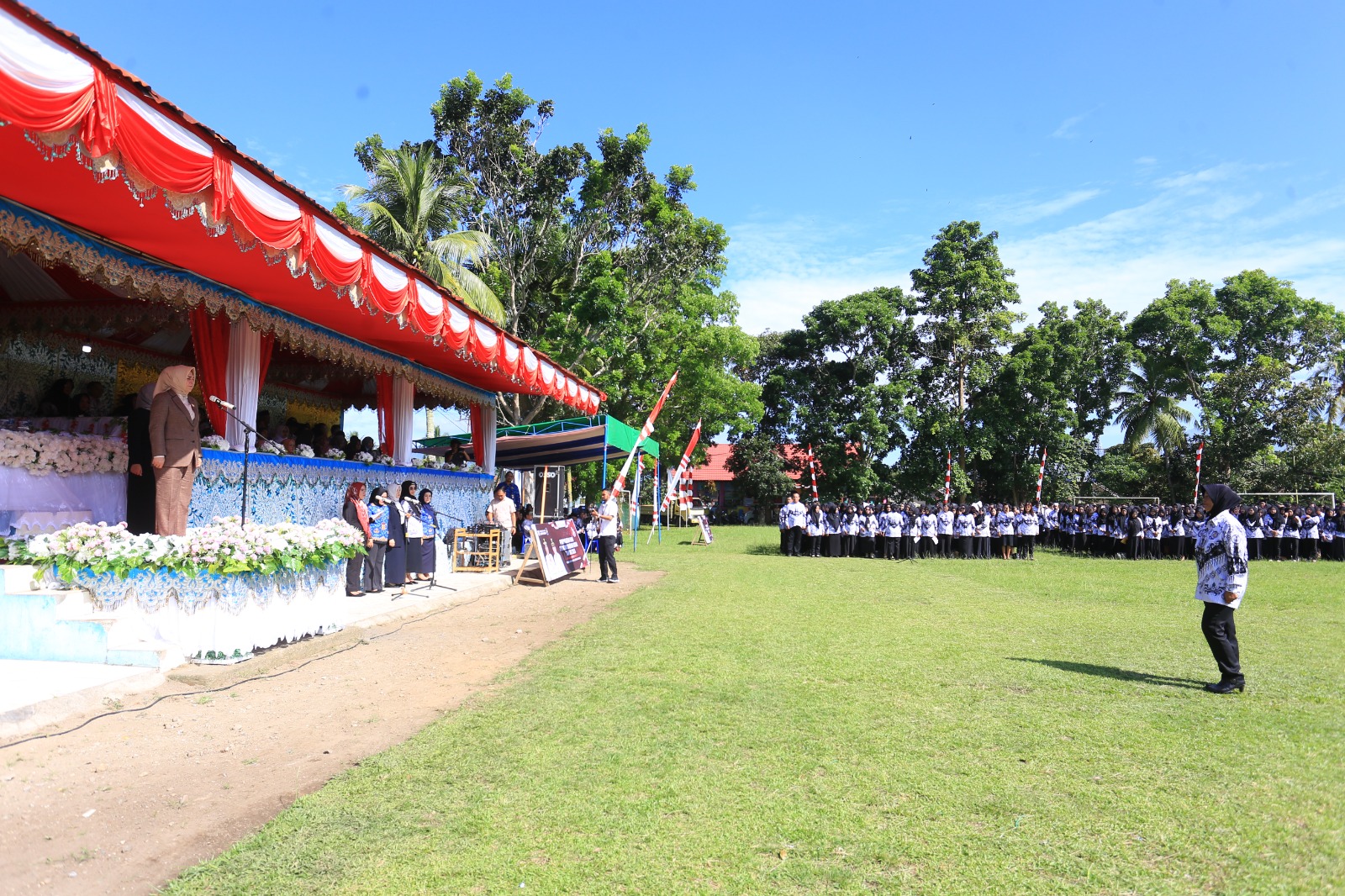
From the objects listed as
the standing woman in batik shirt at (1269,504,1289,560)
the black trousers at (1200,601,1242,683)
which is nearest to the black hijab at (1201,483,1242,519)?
the black trousers at (1200,601,1242,683)

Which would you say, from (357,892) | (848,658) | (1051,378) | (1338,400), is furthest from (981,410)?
(357,892)

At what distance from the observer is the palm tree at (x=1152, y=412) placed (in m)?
31.9

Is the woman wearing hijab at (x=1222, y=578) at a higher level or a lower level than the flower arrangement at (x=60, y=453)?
lower

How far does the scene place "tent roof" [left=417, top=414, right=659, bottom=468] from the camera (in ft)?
64.1

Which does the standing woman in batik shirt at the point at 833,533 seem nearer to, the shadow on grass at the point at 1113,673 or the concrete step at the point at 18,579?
the shadow on grass at the point at 1113,673

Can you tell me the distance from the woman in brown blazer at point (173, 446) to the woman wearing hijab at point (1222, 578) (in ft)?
29.1

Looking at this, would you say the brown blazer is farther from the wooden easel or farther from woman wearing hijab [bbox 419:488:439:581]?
the wooden easel

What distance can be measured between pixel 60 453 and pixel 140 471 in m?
0.78

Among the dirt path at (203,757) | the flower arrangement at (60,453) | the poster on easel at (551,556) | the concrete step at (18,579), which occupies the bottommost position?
the dirt path at (203,757)

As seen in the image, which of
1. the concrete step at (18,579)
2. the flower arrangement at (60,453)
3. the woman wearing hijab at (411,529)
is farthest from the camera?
the woman wearing hijab at (411,529)

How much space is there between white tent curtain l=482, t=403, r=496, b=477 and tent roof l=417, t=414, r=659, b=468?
8.65ft

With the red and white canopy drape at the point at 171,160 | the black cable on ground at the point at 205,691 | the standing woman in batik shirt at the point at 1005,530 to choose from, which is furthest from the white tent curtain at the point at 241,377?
the standing woman in batik shirt at the point at 1005,530

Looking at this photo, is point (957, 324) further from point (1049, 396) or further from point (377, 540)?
point (377, 540)

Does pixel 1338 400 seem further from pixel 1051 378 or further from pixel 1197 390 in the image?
pixel 1051 378
